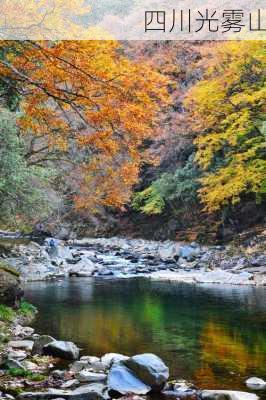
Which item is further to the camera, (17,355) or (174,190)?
(174,190)

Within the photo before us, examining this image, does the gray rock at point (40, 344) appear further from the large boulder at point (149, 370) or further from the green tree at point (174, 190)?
the green tree at point (174, 190)

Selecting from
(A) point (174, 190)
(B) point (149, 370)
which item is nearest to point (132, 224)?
(A) point (174, 190)

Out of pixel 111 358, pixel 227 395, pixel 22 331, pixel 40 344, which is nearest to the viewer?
pixel 227 395

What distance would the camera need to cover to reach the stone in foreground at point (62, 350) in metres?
8.69

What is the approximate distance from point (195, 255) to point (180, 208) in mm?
7355

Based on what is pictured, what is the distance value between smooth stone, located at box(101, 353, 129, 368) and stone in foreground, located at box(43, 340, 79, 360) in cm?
47

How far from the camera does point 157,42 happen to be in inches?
1303

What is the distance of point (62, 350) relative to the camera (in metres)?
8.76

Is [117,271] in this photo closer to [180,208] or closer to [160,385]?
[180,208]

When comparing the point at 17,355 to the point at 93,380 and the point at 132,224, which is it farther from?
the point at 132,224

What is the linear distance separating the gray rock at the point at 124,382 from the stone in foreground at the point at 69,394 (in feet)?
0.74

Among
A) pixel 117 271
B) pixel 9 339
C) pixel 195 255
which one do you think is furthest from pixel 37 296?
pixel 195 255

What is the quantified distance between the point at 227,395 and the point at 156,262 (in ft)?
57.8

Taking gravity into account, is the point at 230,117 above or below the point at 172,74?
below
